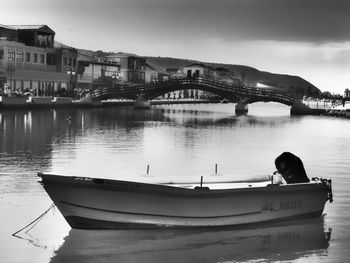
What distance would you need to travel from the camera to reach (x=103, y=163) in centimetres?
A: 2467

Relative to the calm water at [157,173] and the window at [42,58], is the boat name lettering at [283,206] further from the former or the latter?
the window at [42,58]

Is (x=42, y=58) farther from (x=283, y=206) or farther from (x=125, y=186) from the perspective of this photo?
(x=125, y=186)

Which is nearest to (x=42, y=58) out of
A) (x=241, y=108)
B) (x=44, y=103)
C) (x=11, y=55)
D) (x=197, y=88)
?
(x=11, y=55)

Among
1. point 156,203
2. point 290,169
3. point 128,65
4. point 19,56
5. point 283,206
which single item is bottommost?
point 283,206

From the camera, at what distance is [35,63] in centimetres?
7238

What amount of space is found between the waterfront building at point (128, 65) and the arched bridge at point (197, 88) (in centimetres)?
2994

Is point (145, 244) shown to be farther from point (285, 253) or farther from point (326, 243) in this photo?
point (326, 243)

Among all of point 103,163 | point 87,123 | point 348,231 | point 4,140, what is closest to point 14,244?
point 348,231

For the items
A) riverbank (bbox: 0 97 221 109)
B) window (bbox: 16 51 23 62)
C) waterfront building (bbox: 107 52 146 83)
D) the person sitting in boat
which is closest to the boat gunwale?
the person sitting in boat

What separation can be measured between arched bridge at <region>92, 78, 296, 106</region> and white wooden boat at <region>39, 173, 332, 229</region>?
207 feet

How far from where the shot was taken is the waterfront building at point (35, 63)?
218 ft

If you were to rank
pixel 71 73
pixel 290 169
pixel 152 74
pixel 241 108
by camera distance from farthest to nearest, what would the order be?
pixel 152 74 < pixel 241 108 < pixel 71 73 < pixel 290 169

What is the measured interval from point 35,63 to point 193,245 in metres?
64.1

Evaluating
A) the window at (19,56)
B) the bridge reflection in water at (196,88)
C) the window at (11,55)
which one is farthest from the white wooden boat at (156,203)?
the bridge reflection in water at (196,88)
